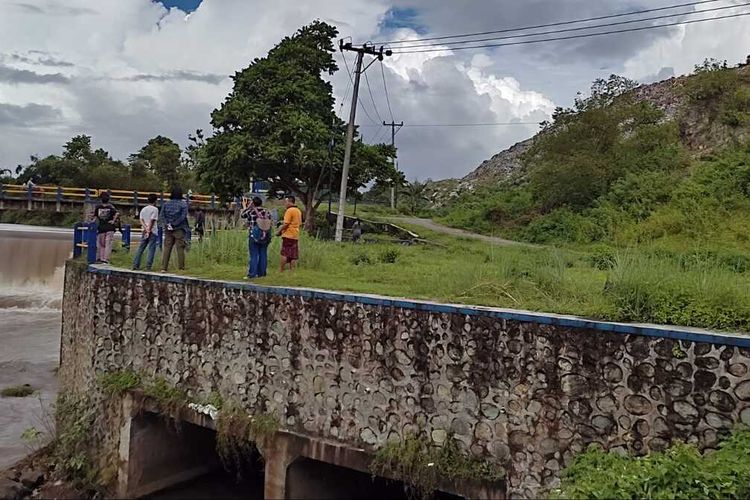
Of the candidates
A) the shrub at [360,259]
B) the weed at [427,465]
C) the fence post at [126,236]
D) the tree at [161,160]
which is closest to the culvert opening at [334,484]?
the weed at [427,465]

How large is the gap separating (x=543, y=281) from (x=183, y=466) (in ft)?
22.8

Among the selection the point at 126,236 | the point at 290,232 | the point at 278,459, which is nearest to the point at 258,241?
the point at 290,232

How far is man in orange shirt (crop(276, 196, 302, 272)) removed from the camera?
11.0 meters

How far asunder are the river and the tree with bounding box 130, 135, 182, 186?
41.6ft

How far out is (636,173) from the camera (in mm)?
24781

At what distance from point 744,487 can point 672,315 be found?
1862 mm

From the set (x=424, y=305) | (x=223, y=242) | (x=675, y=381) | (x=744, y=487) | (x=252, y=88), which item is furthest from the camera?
(x=252, y=88)

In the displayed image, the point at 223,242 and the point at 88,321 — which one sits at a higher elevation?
the point at 223,242

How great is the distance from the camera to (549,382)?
652cm

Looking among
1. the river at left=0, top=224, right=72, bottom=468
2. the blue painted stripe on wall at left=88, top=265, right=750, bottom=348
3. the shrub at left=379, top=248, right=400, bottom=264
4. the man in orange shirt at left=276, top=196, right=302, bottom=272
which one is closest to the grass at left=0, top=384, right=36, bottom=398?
the river at left=0, top=224, right=72, bottom=468

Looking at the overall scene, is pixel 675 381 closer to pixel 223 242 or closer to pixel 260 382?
pixel 260 382

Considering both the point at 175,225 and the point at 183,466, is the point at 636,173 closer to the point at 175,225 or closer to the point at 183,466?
the point at 175,225

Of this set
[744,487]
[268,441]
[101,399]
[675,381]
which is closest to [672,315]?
[675,381]

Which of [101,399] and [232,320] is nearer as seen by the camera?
[232,320]
